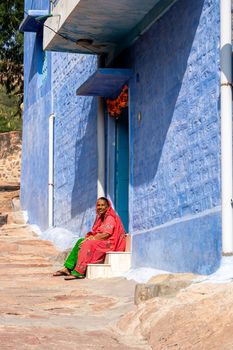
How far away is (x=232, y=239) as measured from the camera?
23.8 feet

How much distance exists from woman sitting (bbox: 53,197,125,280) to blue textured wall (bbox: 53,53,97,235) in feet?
5.27

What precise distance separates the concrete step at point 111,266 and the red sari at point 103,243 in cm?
12

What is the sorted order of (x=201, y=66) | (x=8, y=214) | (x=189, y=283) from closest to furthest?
(x=189, y=283) → (x=201, y=66) → (x=8, y=214)

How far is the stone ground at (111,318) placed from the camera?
5.35 m

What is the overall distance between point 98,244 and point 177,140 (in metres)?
2.07

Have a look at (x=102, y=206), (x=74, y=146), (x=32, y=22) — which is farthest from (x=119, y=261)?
(x=32, y=22)

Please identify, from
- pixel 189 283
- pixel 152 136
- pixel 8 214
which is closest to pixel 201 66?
pixel 152 136

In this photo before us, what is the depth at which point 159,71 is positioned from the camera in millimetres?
9461

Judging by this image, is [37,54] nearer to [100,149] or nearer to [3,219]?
[3,219]

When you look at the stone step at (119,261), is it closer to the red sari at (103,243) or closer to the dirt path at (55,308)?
the red sari at (103,243)

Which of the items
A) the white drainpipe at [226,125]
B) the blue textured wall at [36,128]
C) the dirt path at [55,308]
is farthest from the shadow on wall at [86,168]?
the white drainpipe at [226,125]

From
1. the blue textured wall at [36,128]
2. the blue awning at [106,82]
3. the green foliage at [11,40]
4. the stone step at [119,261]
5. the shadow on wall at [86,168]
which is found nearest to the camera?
Result: the stone step at [119,261]

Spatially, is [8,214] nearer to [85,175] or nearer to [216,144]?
[85,175]

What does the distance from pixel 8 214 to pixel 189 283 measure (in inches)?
430
